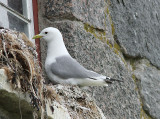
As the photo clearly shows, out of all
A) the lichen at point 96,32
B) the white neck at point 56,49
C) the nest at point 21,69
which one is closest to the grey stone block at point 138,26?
the lichen at point 96,32

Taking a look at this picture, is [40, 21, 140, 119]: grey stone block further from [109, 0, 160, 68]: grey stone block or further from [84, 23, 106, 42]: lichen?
[109, 0, 160, 68]: grey stone block

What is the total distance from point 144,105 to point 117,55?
46 cm

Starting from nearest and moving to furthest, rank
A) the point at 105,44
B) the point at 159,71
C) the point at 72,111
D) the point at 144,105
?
1. the point at 72,111
2. the point at 105,44
3. the point at 144,105
4. the point at 159,71

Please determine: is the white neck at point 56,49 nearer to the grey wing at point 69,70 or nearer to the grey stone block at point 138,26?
the grey wing at point 69,70

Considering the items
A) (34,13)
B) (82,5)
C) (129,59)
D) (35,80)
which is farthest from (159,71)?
(35,80)

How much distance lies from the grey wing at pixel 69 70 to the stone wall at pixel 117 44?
0.84 ft

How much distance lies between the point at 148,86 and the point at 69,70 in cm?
106

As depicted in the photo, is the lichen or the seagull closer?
the seagull

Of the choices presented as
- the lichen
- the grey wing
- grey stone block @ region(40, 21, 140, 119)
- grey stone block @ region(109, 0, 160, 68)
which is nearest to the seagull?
the grey wing

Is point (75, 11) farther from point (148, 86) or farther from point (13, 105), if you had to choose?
point (13, 105)

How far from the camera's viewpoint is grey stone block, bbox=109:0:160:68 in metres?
3.79

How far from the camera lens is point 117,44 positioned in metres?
3.76

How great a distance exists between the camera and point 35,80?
2180 millimetres

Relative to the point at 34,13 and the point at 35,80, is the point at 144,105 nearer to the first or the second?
the point at 34,13
